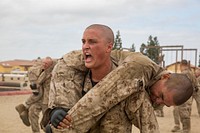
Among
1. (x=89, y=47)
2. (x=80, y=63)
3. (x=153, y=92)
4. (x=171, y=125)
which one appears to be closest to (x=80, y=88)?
(x=80, y=63)

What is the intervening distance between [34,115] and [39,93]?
561mm

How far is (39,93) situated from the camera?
892 centimetres

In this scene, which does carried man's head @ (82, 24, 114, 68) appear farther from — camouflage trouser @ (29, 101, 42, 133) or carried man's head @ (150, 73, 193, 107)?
camouflage trouser @ (29, 101, 42, 133)

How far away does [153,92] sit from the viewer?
123 inches

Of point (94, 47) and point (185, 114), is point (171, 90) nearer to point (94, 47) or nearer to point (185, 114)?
point (94, 47)

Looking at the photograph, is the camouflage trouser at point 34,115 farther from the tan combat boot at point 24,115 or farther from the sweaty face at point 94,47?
the sweaty face at point 94,47

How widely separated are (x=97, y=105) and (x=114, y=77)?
27 centimetres

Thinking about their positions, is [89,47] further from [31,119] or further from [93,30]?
[31,119]

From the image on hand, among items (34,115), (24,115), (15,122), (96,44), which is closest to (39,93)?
(34,115)

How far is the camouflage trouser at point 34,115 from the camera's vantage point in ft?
28.1

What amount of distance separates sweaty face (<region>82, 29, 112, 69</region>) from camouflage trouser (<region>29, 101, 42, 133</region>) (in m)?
5.89

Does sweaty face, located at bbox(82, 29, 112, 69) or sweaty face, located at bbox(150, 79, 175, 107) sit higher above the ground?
sweaty face, located at bbox(82, 29, 112, 69)

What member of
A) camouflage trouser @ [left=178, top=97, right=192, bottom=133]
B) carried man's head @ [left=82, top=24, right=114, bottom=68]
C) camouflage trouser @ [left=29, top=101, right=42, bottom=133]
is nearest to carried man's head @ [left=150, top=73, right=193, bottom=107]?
carried man's head @ [left=82, top=24, right=114, bottom=68]

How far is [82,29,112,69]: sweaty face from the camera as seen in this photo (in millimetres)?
3004
